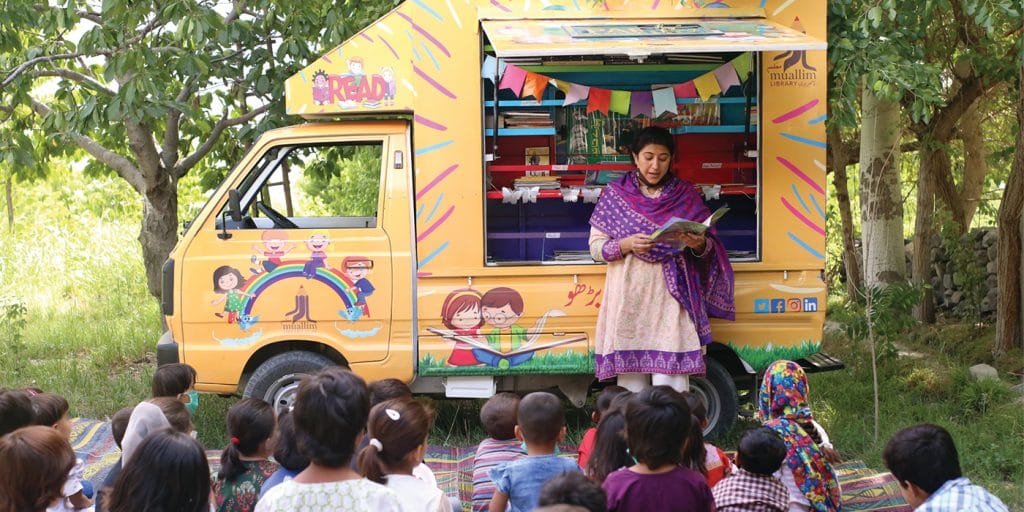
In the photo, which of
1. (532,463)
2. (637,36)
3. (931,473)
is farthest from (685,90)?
(931,473)

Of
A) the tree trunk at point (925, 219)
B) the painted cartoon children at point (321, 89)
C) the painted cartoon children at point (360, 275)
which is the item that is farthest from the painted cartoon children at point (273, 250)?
the tree trunk at point (925, 219)

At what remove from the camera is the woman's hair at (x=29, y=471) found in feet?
11.3

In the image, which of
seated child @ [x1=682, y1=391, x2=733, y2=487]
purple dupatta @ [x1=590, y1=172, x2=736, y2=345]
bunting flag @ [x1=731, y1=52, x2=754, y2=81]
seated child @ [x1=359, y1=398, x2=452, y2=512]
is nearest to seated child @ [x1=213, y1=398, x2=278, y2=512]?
seated child @ [x1=359, y1=398, x2=452, y2=512]

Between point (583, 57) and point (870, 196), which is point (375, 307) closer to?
point (583, 57)

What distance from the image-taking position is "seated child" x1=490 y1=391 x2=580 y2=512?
13.5ft

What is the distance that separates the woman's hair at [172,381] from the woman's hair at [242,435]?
1105 mm

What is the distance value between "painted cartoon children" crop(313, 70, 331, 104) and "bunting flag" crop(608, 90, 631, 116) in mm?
1778

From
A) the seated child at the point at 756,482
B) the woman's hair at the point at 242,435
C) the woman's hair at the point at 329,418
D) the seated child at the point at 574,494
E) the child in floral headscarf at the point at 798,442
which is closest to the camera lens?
the seated child at the point at 574,494

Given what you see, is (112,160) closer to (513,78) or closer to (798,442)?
(513,78)

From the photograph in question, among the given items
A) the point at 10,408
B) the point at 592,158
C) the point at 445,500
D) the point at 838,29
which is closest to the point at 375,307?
the point at 592,158

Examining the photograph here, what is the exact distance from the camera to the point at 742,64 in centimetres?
661

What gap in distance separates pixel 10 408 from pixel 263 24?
15.7ft

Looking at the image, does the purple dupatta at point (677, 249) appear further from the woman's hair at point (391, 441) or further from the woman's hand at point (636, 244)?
the woman's hair at point (391, 441)

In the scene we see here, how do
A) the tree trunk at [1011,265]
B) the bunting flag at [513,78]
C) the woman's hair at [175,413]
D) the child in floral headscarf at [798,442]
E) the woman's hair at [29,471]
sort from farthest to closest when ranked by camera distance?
the tree trunk at [1011,265]
the bunting flag at [513,78]
the child in floral headscarf at [798,442]
the woman's hair at [175,413]
the woman's hair at [29,471]
